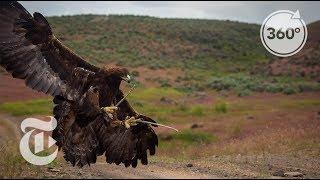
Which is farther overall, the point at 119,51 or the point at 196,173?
the point at 119,51

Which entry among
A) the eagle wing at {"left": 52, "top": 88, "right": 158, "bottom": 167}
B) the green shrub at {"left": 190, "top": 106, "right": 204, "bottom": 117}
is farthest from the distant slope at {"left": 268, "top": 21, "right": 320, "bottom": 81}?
the eagle wing at {"left": 52, "top": 88, "right": 158, "bottom": 167}

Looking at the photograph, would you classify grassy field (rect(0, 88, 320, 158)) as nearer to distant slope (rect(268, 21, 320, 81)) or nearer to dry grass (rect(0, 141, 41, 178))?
dry grass (rect(0, 141, 41, 178))

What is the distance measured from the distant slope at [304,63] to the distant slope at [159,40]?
9.95 metres

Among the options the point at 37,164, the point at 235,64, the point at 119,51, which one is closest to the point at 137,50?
the point at 119,51

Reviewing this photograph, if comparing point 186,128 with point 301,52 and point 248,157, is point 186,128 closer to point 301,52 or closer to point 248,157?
point 248,157

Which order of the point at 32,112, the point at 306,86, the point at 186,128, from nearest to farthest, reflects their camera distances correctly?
the point at 186,128 → the point at 32,112 → the point at 306,86

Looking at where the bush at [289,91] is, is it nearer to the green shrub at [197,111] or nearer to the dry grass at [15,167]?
the green shrub at [197,111]

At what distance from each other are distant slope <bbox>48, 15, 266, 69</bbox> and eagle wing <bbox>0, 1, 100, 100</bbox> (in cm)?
5038

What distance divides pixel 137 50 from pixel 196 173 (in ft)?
206

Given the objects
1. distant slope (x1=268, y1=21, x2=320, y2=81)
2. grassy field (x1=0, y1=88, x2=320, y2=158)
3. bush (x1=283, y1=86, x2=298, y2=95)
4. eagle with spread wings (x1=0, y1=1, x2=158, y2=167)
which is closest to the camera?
eagle with spread wings (x1=0, y1=1, x2=158, y2=167)

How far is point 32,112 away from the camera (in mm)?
30812

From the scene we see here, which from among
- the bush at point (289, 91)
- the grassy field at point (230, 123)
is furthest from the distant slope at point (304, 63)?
the grassy field at point (230, 123)

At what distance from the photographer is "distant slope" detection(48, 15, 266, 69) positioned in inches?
2719

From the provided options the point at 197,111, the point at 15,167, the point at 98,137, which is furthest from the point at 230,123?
the point at 15,167
